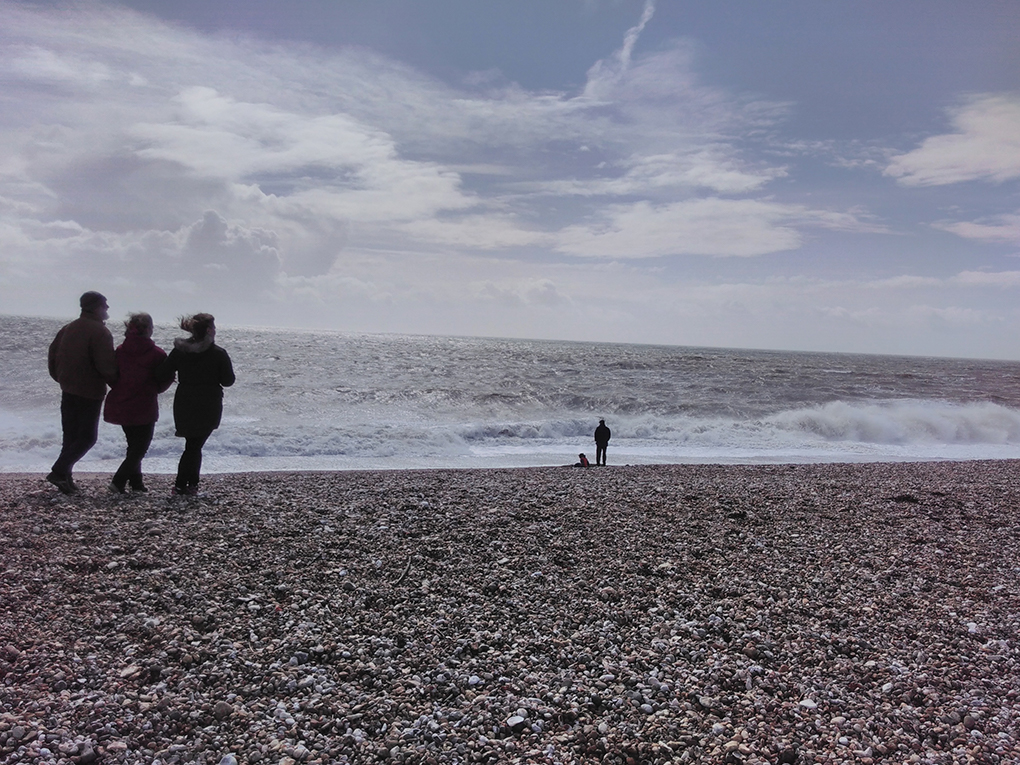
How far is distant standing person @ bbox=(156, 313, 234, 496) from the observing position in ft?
23.9

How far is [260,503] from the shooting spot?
785 centimetres

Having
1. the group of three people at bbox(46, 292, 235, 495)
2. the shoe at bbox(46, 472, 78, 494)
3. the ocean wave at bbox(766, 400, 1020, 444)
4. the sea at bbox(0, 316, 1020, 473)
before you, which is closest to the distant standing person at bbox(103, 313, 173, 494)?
the group of three people at bbox(46, 292, 235, 495)

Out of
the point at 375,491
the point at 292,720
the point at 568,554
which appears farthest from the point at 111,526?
the point at 568,554

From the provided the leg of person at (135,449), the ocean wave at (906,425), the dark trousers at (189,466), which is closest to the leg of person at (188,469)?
the dark trousers at (189,466)

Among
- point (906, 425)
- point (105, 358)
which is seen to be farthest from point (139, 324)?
point (906, 425)

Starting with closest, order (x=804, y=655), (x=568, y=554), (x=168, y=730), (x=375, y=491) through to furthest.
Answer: (x=168, y=730) → (x=804, y=655) → (x=568, y=554) → (x=375, y=491)

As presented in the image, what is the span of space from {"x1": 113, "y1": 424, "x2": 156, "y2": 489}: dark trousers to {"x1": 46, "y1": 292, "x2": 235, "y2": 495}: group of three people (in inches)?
0.7

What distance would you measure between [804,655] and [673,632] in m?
0.88

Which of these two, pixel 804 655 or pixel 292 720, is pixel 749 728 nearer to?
pixel 804 655

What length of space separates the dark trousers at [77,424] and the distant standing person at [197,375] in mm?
851

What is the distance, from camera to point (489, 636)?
4.46m

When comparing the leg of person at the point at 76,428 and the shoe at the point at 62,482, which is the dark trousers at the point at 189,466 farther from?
the shoe at the point at 62,482

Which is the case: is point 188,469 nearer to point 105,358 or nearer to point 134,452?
point 134,452

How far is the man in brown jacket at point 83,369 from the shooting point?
23.2 ft
